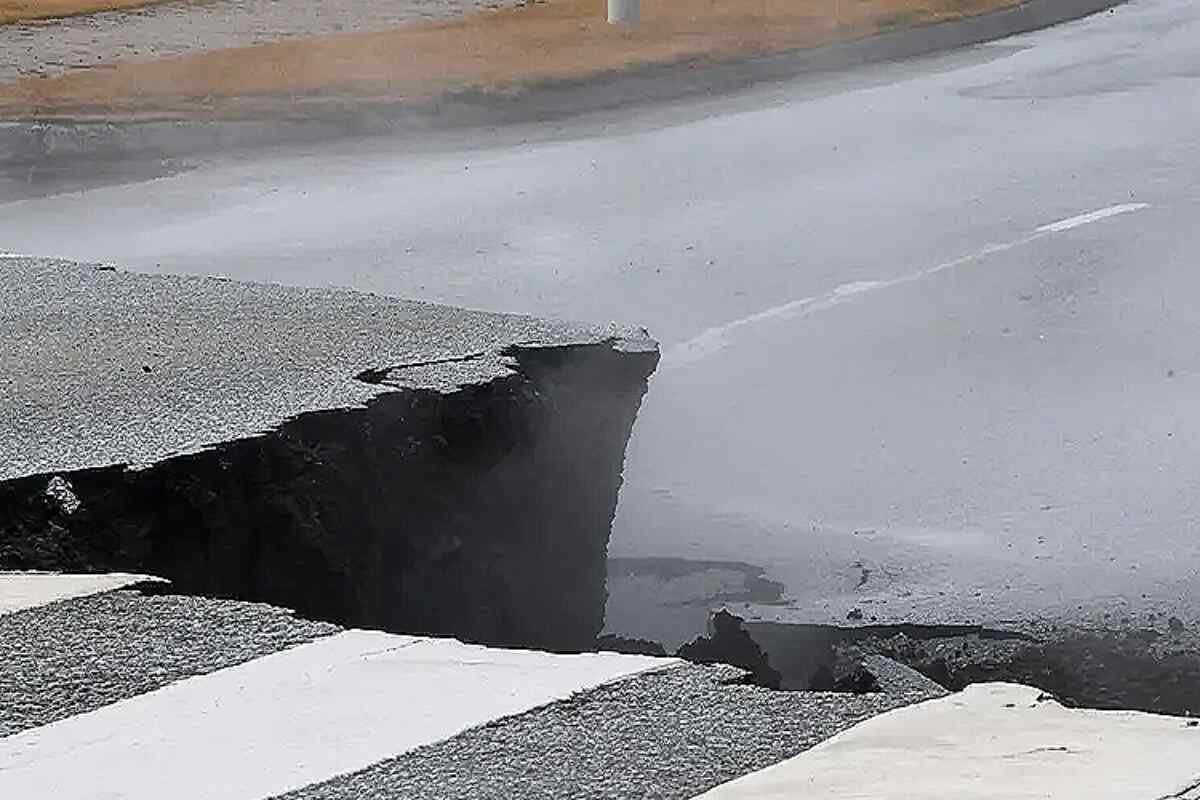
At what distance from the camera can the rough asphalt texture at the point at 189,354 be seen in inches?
199

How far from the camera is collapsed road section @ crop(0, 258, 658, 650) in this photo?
187 inches

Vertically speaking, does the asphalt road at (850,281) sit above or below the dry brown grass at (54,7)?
below

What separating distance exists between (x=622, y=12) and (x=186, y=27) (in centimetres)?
325

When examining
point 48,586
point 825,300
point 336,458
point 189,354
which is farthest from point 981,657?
point 825,300

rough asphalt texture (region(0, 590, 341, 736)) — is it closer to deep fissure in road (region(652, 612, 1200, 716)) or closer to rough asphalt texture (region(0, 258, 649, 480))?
rough asphalt texture (region(0, 258, 649, 480))

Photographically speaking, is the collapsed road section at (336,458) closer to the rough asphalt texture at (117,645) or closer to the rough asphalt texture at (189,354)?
the rough asphalt texture at (189,354)

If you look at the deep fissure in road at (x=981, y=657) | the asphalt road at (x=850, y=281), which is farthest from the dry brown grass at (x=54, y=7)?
the deep fissure in road at (x=981, y=657)

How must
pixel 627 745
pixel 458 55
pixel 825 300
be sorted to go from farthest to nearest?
pixel 458 55 → pixel 825 300 → pixel 627 745

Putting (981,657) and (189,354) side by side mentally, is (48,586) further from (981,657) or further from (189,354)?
(981,657)

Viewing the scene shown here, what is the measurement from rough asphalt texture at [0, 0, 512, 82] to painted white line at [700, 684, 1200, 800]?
12.4 m

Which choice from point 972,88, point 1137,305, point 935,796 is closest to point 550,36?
point 972,88

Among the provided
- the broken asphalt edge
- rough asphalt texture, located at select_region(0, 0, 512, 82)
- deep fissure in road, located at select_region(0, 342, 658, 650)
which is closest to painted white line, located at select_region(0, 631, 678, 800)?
deep fissure in road, located at select_region(0, 342, 658, 650)

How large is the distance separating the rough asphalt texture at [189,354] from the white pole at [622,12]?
11037 mm

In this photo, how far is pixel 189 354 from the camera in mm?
5871
